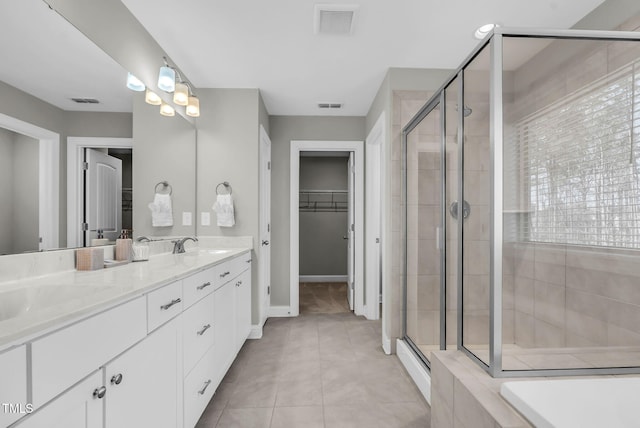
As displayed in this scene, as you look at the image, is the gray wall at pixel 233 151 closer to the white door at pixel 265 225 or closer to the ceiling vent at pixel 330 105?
the white door at pixel 265 225

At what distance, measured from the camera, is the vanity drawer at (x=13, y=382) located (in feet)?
2.02

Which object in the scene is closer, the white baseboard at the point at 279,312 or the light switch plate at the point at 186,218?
the light switch plate at the point at 186,218

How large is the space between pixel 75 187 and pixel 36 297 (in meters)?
0.66

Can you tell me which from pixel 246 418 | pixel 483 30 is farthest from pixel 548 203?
pixel 246 418

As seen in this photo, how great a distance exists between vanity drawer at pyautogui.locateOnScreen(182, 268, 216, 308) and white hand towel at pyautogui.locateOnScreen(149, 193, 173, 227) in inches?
32.7

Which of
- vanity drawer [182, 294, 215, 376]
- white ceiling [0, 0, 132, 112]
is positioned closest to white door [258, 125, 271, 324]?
vanity drawer [182, 294, 215, 376]

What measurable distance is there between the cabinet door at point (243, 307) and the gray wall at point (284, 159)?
0.89m

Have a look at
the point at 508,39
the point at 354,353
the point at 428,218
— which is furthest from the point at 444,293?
the point at 508,39

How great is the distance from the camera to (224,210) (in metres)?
2.92

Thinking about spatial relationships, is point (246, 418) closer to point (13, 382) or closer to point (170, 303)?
point (170, 303)

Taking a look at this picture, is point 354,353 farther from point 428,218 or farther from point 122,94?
point 122,94

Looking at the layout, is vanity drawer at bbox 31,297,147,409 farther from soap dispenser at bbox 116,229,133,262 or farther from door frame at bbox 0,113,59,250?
soap dispenser at bbox 116,229,133,262

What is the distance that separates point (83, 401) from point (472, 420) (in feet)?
4.17

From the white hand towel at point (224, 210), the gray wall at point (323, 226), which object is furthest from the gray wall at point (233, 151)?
the gray wall at point (323, 226)
